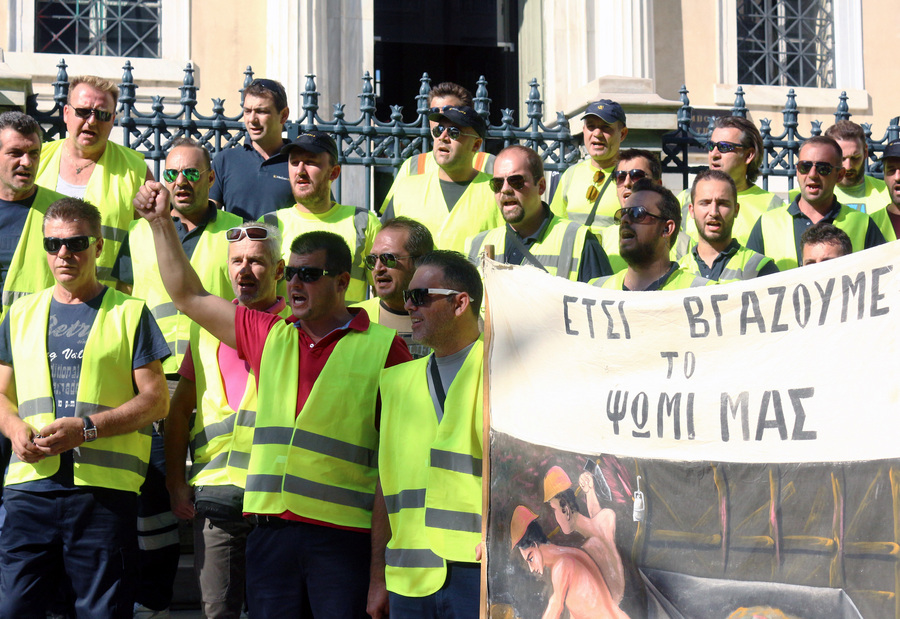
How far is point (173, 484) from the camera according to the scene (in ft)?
16.6

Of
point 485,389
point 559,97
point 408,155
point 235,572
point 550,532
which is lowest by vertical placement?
point 235,572

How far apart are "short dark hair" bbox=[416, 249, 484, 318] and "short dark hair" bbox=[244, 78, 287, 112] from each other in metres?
3.05

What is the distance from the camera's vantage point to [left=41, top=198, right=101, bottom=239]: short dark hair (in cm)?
492

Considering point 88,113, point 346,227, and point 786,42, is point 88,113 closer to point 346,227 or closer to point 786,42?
point 346,227

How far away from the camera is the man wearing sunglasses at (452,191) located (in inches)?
257

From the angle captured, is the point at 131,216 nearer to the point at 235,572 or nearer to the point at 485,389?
the point at 235,572

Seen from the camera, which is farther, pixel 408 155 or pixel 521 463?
pixel 408 155

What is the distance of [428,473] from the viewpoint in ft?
13.6

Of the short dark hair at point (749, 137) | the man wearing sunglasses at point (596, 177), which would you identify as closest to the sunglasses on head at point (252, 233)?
the man wearing sunglasses at point (596, 177)

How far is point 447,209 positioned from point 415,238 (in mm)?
1543

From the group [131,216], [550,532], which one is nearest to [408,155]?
[131,216]

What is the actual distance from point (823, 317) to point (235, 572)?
279 cm

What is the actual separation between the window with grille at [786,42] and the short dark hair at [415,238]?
30.1 ft

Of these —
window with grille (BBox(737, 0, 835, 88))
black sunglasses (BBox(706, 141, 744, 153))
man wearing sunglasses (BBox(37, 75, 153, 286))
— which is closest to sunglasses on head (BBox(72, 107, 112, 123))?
man wearing sunglasses (BBox(37, 75, 153, 286))
